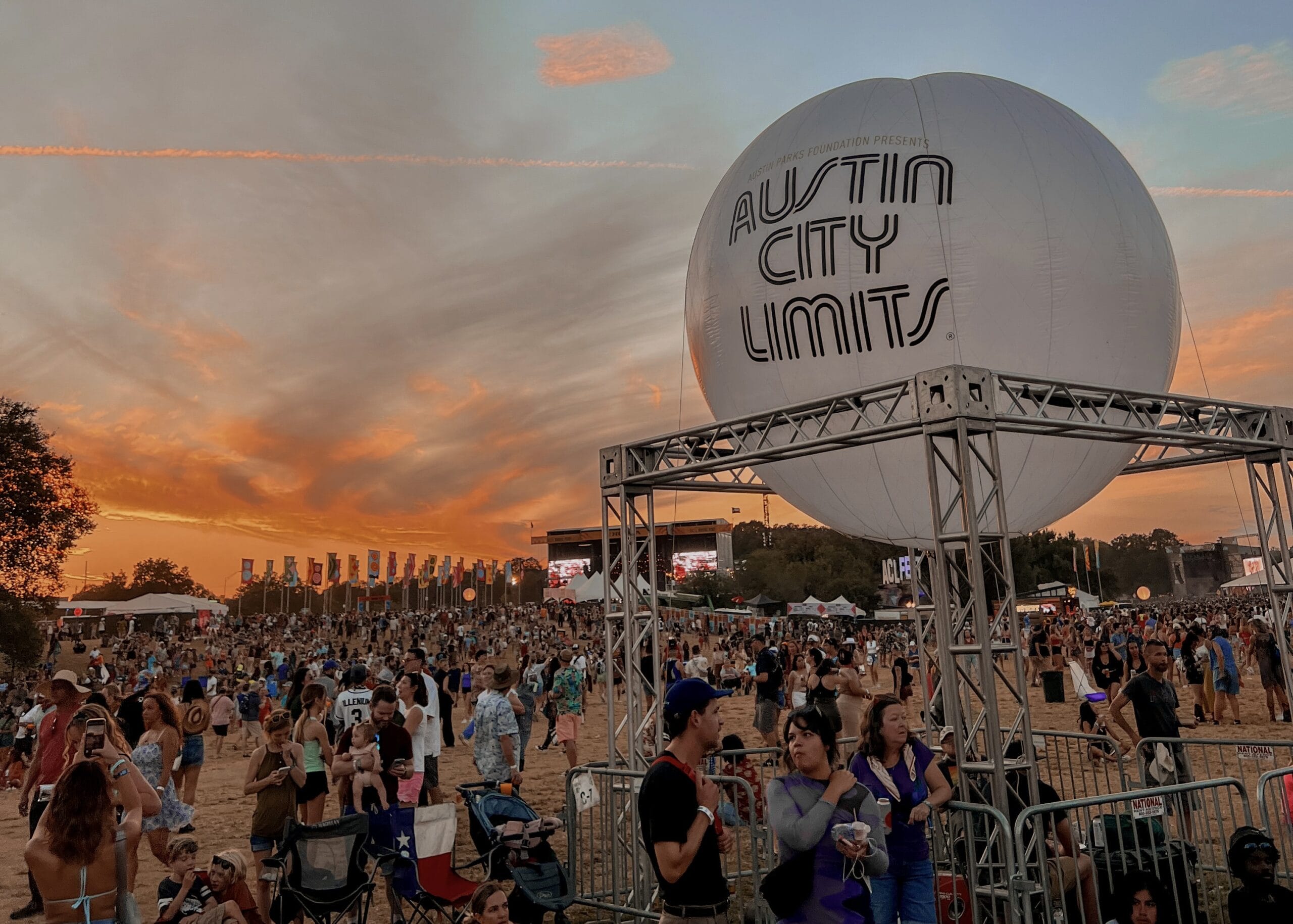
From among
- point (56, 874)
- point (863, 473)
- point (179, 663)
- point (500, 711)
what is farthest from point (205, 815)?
point (179, 663)

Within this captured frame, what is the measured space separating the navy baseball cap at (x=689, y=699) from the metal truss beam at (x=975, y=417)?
4280 mm

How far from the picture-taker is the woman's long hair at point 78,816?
187 inches

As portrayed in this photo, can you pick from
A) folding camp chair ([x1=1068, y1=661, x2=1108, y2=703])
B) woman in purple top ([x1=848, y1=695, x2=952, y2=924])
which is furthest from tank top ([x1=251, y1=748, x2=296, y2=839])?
folding camp chair ([x1=1068, y1=661, x2=1108, y2=703])

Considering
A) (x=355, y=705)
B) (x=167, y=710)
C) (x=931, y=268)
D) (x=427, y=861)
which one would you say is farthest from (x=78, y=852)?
(x=931, y=268)

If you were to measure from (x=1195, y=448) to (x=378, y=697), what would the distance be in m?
8.67

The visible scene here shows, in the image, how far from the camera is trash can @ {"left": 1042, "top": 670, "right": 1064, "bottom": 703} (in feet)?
71.6

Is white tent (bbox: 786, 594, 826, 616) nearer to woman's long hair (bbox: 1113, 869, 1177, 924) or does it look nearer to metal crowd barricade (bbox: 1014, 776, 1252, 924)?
metal crowd barricade (bbox: 1014, 776, 1252, 924)

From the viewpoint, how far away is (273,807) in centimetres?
716

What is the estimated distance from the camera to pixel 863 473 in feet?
30.5

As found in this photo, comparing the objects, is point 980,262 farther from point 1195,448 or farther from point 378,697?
point 378,697

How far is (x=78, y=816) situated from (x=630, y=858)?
586cm

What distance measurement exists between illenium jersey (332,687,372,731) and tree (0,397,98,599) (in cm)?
3869

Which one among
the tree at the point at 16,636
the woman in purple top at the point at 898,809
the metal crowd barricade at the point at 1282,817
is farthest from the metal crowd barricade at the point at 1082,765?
the tree at the point at 16,636

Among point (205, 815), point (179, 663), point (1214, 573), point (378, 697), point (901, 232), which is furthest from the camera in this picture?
point (1214, 573)
